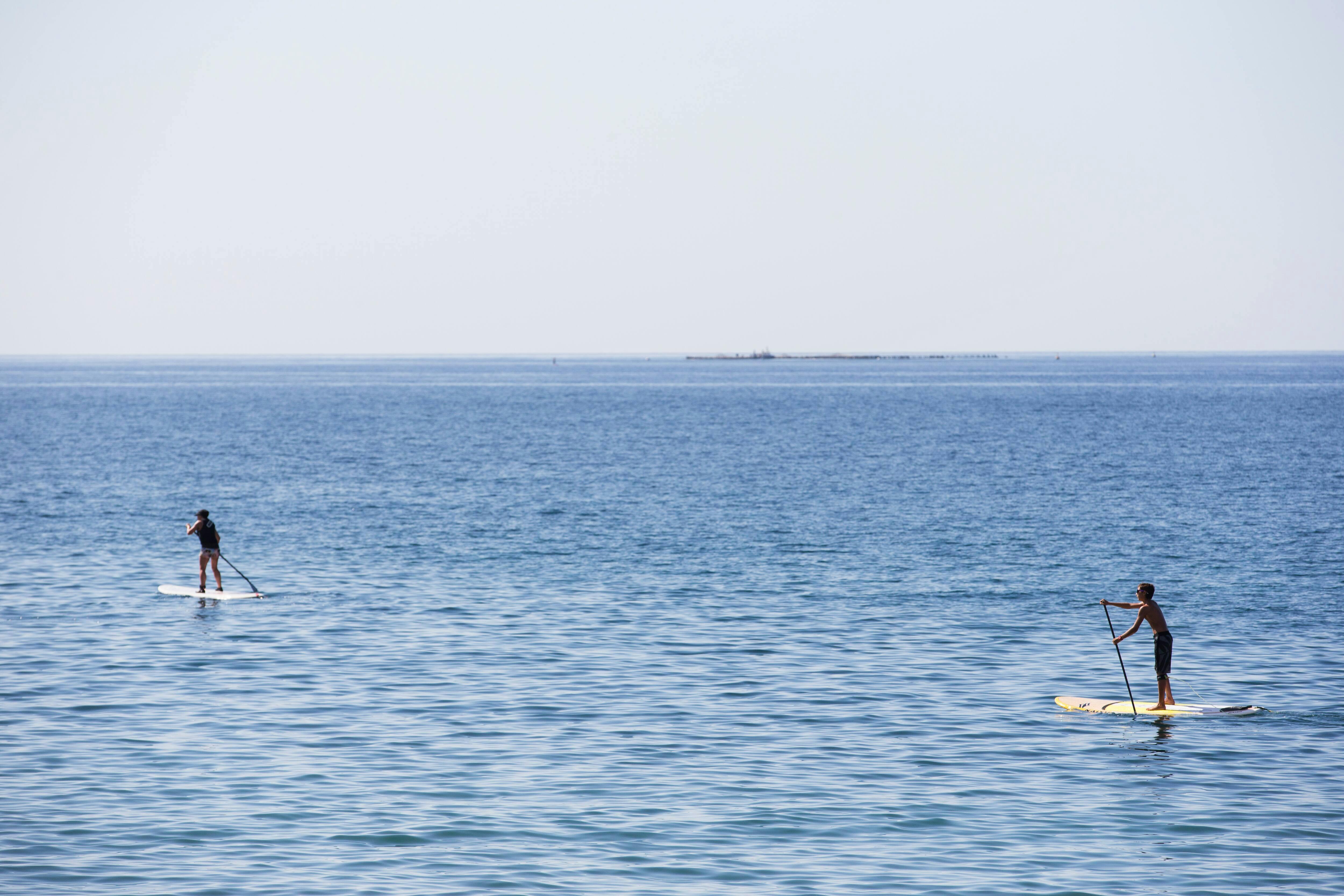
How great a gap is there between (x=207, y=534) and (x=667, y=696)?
54.1 feet

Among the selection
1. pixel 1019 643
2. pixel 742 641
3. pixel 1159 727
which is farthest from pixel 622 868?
pixel 1019 643

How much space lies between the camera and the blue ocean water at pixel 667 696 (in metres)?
16.8

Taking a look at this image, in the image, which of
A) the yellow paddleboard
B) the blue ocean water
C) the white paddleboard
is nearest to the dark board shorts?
the yellow paddleboard

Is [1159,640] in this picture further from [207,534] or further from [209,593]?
[207,534]

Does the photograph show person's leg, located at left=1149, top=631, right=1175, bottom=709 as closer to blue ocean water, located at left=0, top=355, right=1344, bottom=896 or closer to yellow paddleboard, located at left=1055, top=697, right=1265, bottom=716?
yellow paddleboard, located at left=1055, top=697, right=1265, bottom=716

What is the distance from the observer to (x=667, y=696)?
80.9 feet

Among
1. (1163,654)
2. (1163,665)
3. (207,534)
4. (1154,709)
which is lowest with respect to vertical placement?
(1154,709)

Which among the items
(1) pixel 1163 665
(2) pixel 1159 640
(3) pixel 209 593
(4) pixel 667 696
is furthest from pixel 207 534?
(1) pixel 1163 665

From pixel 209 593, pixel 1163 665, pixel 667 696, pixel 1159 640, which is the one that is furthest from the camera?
pixel 209 593

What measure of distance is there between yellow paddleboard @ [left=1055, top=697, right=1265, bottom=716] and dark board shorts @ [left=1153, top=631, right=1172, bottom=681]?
53 cm

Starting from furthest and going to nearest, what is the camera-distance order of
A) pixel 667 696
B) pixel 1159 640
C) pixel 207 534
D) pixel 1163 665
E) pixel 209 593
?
1. pixel 207 534
2. pixel 209 593
3. pixel 667 696
4. pixel 1159 640
5. pixel 1163 665

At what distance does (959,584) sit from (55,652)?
71.8ft

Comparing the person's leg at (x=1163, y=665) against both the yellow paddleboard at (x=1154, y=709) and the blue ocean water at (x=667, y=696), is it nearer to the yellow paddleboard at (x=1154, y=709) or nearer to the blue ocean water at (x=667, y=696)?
the yellow paddleboard at (x=1154, y=709)

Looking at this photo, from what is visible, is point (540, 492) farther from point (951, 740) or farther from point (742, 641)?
point (951, 740)
